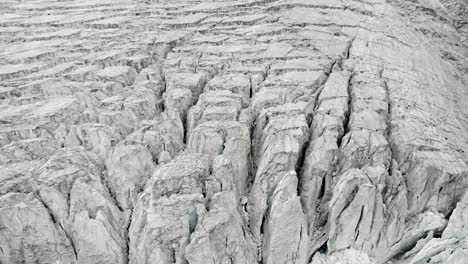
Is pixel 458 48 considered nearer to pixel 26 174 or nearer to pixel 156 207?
pixel 156 207

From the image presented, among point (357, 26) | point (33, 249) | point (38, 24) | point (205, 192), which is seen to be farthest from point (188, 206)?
point (38, 24)

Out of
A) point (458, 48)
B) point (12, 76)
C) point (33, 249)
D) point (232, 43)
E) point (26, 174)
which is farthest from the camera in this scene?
point (458, 48)

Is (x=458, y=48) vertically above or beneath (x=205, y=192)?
above

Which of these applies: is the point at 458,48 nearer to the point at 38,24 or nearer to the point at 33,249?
the point at 33,249

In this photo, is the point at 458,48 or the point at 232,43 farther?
the point at 458,48

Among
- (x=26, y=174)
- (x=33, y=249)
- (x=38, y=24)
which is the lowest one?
(x=33, y=249)

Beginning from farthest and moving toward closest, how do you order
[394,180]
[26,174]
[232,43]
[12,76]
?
[232,43] < [12,76] < [394,180] < [26,174]

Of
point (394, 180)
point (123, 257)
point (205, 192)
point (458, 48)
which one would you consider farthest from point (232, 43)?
point (458, 48)
